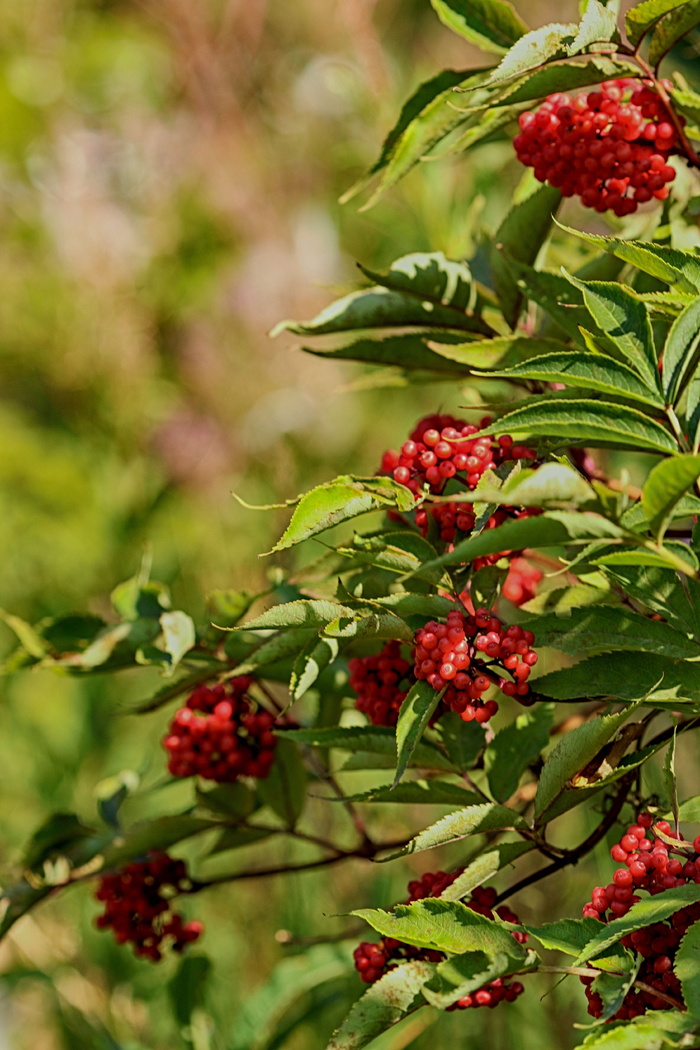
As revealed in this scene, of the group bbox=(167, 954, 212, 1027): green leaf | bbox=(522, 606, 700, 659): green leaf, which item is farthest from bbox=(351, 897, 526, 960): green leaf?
bbox=(167, 954, 212, 1027): green leaf

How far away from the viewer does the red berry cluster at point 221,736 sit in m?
0.60

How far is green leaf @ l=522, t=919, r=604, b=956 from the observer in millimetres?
369

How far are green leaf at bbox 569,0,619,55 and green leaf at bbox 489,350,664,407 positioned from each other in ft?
0.43

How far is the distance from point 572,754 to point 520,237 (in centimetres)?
30

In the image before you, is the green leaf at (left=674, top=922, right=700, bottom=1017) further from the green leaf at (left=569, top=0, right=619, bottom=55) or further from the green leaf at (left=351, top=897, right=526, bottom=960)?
the green leaf at (left=569, top=0, right=619, bottom=55)

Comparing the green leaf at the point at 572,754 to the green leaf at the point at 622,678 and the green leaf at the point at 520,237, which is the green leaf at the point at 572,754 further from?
the green leaf at the point at 520,237

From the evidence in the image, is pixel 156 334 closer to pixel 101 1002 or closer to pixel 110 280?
pixel 110 280

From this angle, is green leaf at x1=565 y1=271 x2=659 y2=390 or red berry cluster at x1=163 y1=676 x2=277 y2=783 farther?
red berry cluster at x1=163 y1=676 x2=277 y2=783

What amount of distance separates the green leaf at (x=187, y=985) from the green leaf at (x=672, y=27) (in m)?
0.66

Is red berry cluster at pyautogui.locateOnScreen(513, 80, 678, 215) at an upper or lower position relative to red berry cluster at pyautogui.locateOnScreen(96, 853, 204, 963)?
upper

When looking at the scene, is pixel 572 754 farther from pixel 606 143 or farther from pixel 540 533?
pixel 606 143

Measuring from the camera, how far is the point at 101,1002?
105 centimetres

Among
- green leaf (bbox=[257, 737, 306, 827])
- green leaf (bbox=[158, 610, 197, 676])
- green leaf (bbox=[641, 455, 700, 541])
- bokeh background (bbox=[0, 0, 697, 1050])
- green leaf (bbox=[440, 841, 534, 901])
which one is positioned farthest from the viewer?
bokeh background (bbox=[0, 0, 697, 1050])

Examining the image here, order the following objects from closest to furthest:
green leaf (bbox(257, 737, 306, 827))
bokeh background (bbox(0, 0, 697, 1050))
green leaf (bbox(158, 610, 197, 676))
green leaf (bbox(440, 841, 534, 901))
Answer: green leaf (bbox(440, 841, 534, 901)), green leaf (bbox(158, 610, 197, 676)), green leaf (bbox(257, 737, 306, 827)), bokeh background (bbox(0, 0, 697, 1050))
